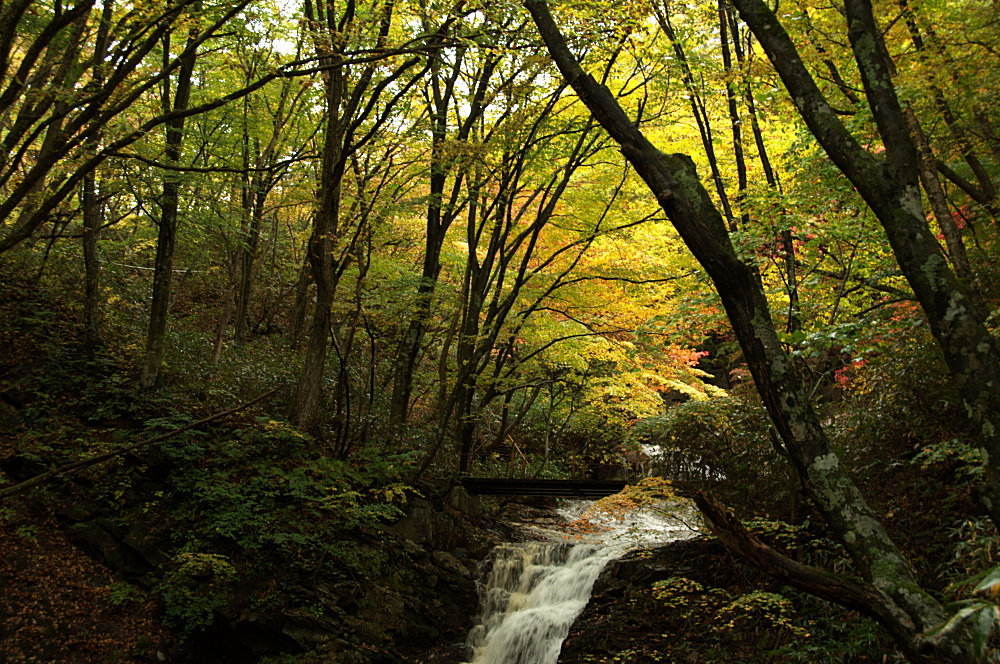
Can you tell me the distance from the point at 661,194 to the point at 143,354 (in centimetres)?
871

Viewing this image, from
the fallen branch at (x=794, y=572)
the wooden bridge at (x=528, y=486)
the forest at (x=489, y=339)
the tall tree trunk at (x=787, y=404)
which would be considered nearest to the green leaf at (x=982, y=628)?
the tall tree trunk at (x=787, y=404)

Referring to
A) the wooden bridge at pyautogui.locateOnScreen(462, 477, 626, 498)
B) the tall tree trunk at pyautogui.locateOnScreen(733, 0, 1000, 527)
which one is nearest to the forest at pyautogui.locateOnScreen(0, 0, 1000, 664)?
the tall tree trunk at pyautogui.locateOnScreen(733, 0, 1000, 527)

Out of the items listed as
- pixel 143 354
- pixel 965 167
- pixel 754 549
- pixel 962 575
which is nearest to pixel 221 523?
pixel 143 354

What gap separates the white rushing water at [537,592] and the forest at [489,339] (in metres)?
0.42

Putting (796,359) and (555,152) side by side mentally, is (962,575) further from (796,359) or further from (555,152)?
(555,152)

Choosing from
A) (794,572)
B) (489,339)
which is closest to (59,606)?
(489,339)

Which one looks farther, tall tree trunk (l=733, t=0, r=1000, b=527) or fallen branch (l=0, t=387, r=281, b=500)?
fallen branch (l=0, t=387, r=281, b=500)

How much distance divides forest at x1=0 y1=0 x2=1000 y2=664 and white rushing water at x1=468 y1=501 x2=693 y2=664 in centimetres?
42

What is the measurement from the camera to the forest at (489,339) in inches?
131

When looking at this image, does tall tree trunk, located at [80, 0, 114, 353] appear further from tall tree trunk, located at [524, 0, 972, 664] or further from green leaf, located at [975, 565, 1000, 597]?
green leaf, located at [975, 565, 1000, 597]

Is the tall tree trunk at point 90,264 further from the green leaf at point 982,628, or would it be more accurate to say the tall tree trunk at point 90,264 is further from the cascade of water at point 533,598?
the green leaf at point 982,628

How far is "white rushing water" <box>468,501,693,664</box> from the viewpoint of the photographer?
8.16 metres

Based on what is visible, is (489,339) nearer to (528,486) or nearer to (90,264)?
(528,486)

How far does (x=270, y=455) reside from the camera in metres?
8.12
